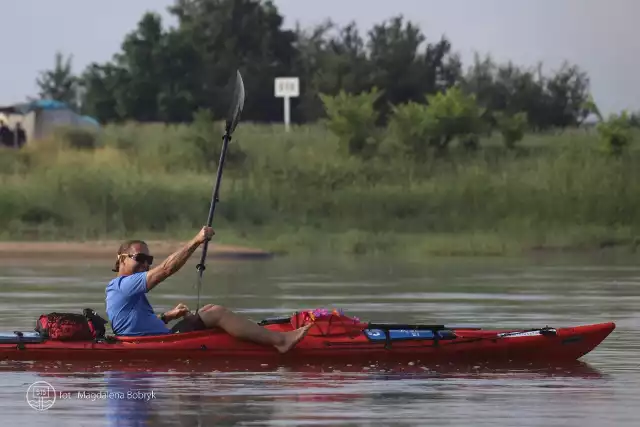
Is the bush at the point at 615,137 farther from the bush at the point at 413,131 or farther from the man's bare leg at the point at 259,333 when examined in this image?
the man's bare leg at the point at 259,333

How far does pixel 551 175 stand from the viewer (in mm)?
50281

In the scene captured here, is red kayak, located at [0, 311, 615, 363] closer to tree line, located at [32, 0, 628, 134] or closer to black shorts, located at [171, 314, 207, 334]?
black shorts, located at [171, 314, 207, 334]

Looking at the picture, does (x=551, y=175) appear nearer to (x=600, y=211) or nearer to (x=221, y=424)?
(x=600, y=211)

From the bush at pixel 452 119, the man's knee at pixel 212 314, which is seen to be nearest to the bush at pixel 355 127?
the bush at pixel 452 119

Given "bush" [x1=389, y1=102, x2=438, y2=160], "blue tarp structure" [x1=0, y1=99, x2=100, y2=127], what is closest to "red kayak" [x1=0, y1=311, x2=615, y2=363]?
"bush" [x1=389, y1=102, x2=438, y2=160]

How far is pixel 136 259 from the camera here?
15.6 meters

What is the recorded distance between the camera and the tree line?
77.4 meters

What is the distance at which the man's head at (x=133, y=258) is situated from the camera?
15633 millimetres

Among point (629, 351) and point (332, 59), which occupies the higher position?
point (332, 59)

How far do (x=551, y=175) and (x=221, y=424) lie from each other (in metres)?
38.6

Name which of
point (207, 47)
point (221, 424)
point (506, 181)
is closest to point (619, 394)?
point (221, 424)

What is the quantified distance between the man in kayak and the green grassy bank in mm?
23418

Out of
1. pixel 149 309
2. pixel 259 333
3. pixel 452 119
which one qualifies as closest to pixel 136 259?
pixel 149 309

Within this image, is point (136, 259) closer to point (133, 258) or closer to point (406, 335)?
point (133, 258)
